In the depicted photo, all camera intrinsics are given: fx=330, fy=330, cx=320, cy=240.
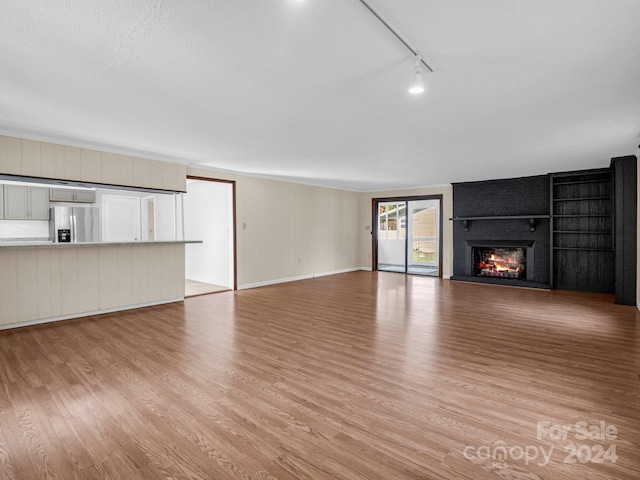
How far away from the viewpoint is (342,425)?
2023 millimetres

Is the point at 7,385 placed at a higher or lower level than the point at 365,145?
lower

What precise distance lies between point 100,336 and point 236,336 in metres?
1.54

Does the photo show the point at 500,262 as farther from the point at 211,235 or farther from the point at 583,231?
the point at 211,235

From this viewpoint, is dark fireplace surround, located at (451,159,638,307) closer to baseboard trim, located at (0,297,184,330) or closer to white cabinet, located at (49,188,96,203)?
baseboard trim, located at (0,297,184,330)

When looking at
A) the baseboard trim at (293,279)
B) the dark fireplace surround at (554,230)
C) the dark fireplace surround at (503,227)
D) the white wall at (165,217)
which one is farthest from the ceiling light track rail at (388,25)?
the dark fireplace surround at (503,227)

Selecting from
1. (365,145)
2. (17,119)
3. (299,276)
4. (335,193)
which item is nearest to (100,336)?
(17,119)

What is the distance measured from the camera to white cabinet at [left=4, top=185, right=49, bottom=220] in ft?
13.7

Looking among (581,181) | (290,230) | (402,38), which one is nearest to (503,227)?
(581,181)

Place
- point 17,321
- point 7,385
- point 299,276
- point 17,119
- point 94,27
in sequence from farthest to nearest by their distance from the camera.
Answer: point 299,276 < point 17,321 < point 17,119 < point 7,385 < point 94,27

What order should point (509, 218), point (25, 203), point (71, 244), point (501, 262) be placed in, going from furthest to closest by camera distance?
point (501, 262)
point (509, 218)
point (25, 203)
point (71, 244)

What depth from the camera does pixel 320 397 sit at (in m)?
2.37

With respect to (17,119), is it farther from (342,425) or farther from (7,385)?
(342,425)

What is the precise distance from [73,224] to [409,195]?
7271 millimetres

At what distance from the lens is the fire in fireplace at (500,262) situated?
7.29 meters
